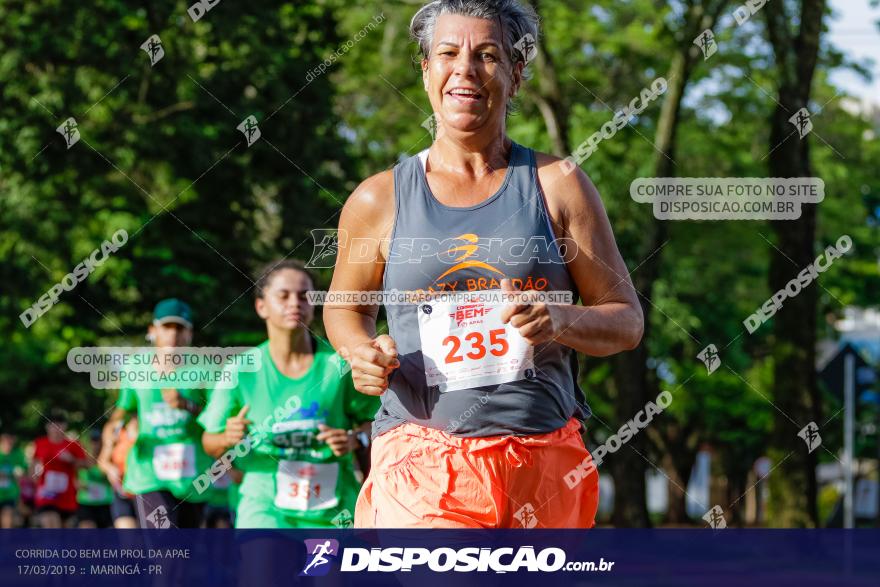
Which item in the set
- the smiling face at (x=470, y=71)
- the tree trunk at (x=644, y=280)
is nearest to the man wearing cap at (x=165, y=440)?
the smiling face at (x=470, y=71)

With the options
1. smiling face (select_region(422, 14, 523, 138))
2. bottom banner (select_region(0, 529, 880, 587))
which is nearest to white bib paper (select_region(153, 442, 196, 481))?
bottom banner (select_region(0, 529, 880, 587))

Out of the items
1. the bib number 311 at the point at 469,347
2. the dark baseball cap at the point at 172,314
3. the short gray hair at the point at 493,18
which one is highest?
the dark baseball cap at the point at 172,314

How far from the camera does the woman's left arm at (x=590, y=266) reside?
3.63 meters

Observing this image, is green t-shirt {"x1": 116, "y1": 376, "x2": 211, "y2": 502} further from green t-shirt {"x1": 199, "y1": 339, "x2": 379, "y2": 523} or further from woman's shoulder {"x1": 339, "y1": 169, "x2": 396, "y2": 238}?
woman's shoulder {"x1": 339, "y1": 169, "x2": 396, "y2": 238}

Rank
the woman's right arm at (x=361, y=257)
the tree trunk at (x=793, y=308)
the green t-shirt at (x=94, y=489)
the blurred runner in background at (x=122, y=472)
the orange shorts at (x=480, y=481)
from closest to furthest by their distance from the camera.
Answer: the orange shorts at (x=480, y=481) → the woman's right arm at (x=361, y=257) → the blurred runner in background at (x=122, y=472) → the green t-shirt at (x=94, y=489) → the tree trunk at (x=793, y=308)

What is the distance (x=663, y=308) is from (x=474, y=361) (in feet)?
69.7

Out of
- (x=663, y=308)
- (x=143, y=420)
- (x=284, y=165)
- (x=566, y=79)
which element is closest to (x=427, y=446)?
(x=143, y=420)

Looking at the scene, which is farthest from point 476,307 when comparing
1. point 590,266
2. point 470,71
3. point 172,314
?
point 172,314

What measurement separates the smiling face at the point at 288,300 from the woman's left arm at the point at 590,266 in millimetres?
2873

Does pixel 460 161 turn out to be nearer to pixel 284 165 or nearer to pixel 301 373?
pixel 301 373

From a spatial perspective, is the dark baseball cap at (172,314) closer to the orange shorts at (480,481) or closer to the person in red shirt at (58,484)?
the orange shorts at (480,481)

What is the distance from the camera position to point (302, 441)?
6223mm

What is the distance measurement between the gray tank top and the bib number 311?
21 mm

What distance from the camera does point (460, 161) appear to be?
380 cm
